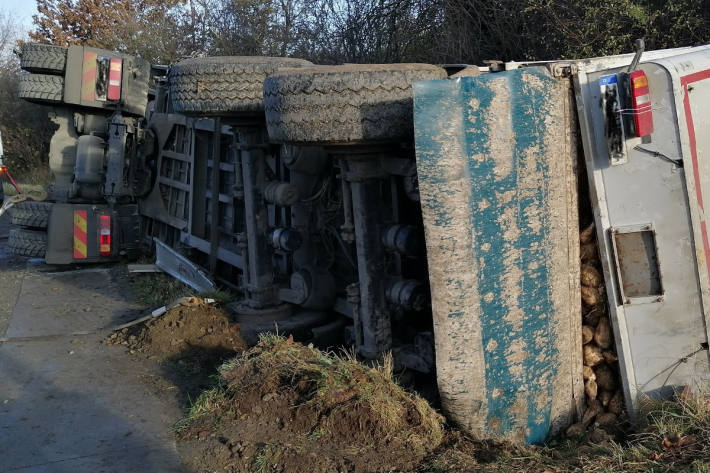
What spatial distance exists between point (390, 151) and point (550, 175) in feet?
3.06

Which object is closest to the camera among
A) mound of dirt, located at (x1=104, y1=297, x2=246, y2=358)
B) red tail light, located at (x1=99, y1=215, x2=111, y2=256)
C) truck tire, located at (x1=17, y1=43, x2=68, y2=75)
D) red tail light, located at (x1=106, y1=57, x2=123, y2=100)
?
mound of dirt, located at (x1=104, y1=297, x2=246, y2=358)

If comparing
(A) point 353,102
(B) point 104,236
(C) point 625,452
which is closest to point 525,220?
(A) point 353,102

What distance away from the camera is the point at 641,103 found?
362 cm

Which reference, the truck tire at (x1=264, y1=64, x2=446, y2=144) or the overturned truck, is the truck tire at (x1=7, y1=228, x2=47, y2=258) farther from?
the truck tire at (x1=264, y1=64, x2=446, y2=144)

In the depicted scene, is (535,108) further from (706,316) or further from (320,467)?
(320,467)

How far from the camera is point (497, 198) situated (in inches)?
146

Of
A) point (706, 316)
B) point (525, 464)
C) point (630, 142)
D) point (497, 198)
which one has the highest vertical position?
point (630, 142)

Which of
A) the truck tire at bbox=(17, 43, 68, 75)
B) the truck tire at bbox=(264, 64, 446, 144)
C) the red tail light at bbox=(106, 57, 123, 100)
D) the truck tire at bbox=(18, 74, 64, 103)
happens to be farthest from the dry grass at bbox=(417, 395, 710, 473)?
the truck tire at bbox=(17, 43, 68, 75)

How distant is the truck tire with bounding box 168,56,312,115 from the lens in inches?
210

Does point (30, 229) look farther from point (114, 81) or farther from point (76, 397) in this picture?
point (76, 397)

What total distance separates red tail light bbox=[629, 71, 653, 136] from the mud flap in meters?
0.36

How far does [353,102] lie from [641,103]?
1.37 metres

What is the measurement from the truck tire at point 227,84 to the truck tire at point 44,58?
457 centimetres

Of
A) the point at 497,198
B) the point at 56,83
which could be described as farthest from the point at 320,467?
the point at 56,83
